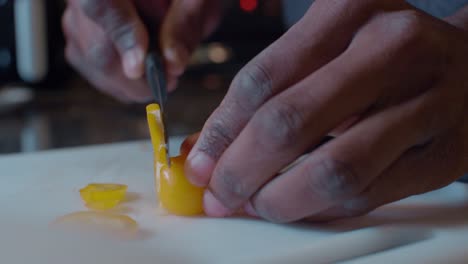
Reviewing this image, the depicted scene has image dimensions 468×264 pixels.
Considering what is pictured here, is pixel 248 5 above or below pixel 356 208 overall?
below

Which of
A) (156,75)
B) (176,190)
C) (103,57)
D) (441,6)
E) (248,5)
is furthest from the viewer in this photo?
(248,5)

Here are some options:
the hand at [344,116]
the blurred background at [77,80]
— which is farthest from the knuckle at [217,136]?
the blurred background at [77,80]

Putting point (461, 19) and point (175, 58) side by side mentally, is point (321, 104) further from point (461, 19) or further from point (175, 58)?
point (175, 58)

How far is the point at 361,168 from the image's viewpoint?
1.58 feet

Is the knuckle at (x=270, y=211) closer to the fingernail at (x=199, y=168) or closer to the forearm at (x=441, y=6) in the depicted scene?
the fingernail at (x=199, y=168)

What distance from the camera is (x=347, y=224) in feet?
1.87

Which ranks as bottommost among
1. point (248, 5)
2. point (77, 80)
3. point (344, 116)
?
point (77, 80)

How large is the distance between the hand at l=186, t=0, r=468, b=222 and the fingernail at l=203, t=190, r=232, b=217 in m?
0.02

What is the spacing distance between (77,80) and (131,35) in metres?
0.89

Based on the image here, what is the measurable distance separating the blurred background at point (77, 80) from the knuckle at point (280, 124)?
73cm

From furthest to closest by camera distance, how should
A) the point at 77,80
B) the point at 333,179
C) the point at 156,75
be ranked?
the point at 77,80 < the point at 156,75 < the point at 333,179

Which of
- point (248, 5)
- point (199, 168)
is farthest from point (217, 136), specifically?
point (248, 5)

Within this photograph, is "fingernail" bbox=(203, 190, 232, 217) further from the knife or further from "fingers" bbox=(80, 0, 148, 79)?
"fingers" bbox=(80, 0, 148, 79)

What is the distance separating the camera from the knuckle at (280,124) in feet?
1.60
